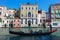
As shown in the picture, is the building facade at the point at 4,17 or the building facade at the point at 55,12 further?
the building facade at the point at 55,12

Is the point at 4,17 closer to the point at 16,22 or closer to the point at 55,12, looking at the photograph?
the point at 16,22

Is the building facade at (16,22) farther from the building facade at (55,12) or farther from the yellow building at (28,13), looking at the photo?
the building facade at (55,12)

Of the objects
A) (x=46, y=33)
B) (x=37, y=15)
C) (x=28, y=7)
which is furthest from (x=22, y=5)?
(x=46, y=33)

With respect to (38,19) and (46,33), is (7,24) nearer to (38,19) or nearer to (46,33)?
(38,19)

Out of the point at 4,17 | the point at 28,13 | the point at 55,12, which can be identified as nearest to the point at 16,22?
the point at 4,17

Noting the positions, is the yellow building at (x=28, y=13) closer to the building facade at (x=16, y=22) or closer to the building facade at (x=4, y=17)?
the building facade at (x=16, y=22)

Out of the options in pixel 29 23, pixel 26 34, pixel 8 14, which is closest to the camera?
pixel 26 34

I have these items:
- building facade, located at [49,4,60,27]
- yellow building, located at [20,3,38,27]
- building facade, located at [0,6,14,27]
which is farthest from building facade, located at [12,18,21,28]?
building facade, located at [49,4,60,27]

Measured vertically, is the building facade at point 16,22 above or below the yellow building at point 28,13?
below

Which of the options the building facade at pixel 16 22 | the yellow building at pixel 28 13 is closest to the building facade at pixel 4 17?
the building facade at pixel 16 22

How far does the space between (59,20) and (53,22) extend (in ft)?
7.10

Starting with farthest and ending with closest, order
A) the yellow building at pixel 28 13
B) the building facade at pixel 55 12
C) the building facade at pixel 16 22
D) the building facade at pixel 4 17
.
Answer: the building facade at pixel 55 12 → the yellow building at pixel 28 13 → the building facade at pixel 16 22 → the building facade at pixel 4 17

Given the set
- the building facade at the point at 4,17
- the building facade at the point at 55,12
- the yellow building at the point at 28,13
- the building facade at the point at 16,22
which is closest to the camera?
the building facade at the point at 4,17

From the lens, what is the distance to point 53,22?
47.7 meters
